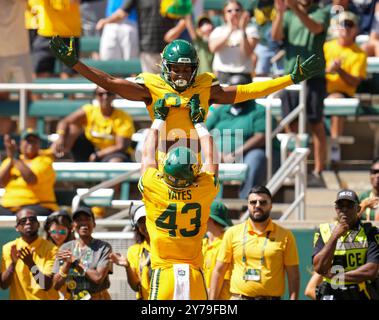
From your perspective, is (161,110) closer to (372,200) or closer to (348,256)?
(348,256)

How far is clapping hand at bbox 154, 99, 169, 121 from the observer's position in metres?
9.04

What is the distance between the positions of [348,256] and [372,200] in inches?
36.8

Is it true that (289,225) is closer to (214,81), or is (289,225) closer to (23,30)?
(214,81)

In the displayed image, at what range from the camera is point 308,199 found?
13172mm

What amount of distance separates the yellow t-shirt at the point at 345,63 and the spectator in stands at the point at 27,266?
4593mm

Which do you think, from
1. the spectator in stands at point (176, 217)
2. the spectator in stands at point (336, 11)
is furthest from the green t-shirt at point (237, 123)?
the spectator in stands at point (176, 217)

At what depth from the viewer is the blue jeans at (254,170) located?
12297 mm

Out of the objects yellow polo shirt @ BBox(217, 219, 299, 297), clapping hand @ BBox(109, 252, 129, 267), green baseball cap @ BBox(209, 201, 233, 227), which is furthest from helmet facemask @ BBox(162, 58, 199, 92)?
green baseball cap @ BBox(209, 201, 233, 227)

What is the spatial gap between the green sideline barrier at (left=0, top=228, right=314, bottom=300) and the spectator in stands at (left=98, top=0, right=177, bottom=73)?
11.6 ft

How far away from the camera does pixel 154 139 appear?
9.02 m

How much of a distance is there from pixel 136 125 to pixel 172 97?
5.40 m

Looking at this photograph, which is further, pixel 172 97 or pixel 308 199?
pixel 308 199

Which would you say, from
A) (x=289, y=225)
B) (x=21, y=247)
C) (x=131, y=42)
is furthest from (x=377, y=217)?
(x=131, y=42)

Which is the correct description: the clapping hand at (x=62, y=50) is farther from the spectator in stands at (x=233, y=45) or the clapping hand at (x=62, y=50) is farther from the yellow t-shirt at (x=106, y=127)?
the spectator in stands at (x=233, y=45)
